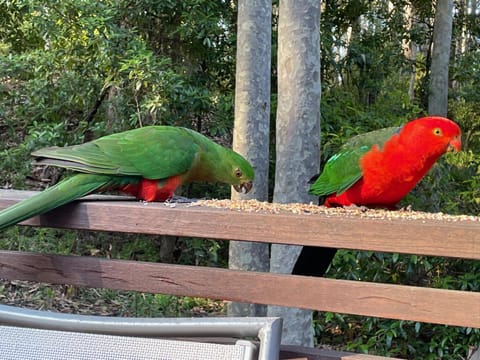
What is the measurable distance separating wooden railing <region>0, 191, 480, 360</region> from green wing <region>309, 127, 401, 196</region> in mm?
759

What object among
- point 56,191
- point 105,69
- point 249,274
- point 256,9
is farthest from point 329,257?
point 105,69

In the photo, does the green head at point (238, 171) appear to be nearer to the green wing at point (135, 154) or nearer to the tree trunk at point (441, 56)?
the green wing at point (135, 154)

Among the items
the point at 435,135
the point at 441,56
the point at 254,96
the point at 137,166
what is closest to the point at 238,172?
the point at 137,166

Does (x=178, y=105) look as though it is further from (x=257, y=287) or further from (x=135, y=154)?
(x=257, y=287)

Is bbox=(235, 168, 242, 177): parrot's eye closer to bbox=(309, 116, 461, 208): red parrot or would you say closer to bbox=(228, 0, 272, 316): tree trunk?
bbox=(309, 116, 461, 208): red parrot

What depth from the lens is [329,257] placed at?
184 centimetres

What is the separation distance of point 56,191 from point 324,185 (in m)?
1.18

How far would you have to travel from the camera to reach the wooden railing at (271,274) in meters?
1.28

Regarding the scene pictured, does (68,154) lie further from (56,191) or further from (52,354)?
(52,354)

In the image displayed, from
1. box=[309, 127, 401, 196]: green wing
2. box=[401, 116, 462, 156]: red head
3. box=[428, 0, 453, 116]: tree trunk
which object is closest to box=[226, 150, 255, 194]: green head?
box=[309, 127, 401, 196]: green wing

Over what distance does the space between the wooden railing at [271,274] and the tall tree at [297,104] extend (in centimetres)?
122

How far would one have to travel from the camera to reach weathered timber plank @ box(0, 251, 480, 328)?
127 centimetres

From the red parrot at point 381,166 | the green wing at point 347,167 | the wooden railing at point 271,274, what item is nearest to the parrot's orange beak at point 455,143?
the red parrot at point 381,166

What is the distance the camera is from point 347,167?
2.34m
